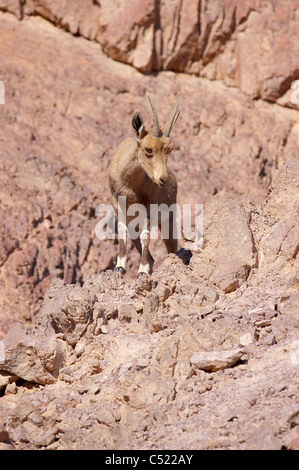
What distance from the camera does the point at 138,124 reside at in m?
9.67

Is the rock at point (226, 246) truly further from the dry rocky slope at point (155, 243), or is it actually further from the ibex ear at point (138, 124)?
the ibex ear at point (138, 124)

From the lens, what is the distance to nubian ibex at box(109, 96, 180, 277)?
9.31 meters

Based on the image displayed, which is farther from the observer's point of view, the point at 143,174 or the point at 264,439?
the point at 143,174

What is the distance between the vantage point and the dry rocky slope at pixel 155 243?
612 cm

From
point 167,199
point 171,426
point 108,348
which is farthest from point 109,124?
point 171,426

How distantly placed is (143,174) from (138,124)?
639 millimetres

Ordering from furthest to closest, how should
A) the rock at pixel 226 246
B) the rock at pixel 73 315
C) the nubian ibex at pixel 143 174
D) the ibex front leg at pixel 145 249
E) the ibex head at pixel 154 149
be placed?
the ibex front leg at pixel 145 249 < the nubian ibex at pixel 143 174 < the ibex head at pixel 154 149 < the rock at pixel 226 246 < the rock at pixel 73 315

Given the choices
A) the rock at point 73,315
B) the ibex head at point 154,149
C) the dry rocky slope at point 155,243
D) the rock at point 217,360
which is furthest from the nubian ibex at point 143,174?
the rock at point 217,360

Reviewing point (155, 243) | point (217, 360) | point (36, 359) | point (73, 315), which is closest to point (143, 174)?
point (73, 315)

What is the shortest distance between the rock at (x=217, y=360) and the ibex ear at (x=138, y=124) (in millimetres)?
3864

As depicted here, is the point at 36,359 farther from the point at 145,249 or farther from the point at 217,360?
the point at 145,249

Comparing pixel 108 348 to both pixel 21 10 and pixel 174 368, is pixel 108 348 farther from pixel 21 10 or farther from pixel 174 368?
pixel 21 10

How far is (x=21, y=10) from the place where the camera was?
1758cm

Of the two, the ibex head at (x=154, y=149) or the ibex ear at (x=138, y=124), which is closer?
the ibex head at (x=154, y=149)
